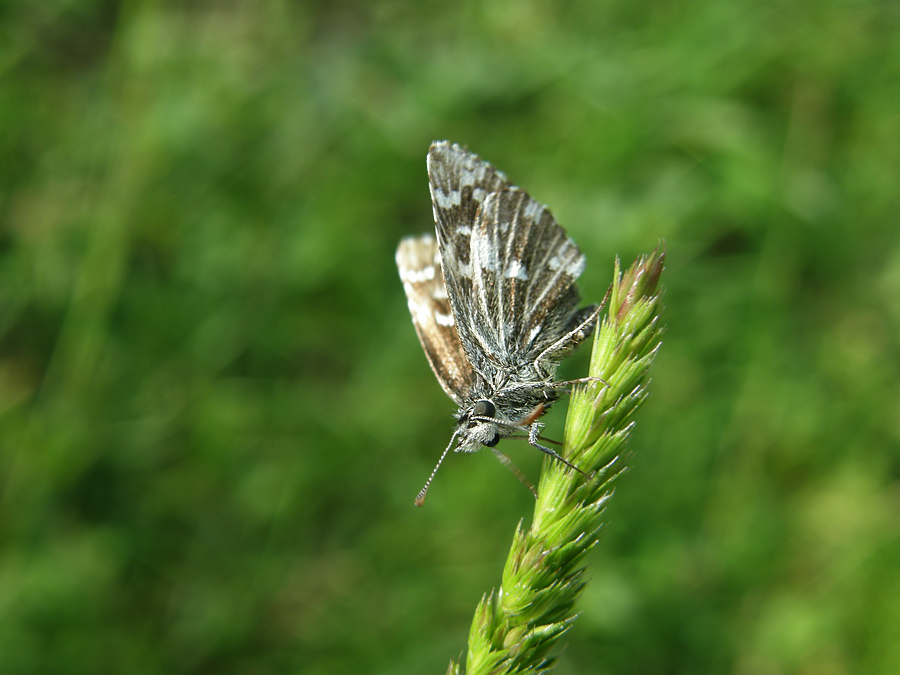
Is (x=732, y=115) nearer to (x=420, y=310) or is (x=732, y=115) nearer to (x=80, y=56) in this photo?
(x=420, y=310)

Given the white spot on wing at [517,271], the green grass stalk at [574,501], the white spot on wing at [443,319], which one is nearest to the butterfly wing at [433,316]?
the white spot on wing at [443,319]

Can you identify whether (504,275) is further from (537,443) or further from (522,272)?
(537,443)

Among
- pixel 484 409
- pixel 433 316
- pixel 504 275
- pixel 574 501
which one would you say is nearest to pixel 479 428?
pixel 484 409

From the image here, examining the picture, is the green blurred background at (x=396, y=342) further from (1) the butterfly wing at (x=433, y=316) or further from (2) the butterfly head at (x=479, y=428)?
(2) the butterfly head at (x=479, y=428)

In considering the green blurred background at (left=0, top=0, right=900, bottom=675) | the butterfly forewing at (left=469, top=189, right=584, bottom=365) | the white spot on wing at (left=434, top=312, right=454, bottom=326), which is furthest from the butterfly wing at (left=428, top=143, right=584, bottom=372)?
the green blurred background at (left=0, top=0, right=900, bottom=675)

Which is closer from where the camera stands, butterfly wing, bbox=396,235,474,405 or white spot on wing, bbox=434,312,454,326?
butterfly wing, bbox=396,235,474,405

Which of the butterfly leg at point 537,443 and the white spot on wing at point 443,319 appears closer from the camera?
the butterfly leg at point 537,443

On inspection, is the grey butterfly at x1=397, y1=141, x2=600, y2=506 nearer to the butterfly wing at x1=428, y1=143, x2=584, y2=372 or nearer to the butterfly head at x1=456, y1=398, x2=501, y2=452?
the butterfly wing at x1=428, y1=143, x2=584, y2=372

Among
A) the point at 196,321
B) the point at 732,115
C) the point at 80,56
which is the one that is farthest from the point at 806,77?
the point at 80,56
